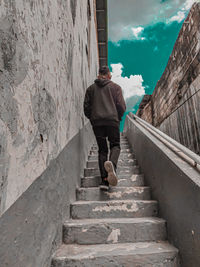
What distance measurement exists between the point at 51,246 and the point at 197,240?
39.9 inches

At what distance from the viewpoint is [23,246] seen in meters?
1.02

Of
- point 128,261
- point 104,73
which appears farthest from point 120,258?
point 104,73

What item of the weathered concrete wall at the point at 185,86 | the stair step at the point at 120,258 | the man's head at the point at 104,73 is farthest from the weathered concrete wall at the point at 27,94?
the weathered concrete wall at the point at 185,86

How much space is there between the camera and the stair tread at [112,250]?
4.81 ft

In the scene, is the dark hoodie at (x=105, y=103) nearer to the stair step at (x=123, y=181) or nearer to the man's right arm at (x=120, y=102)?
the man's right arm at (x=120, y=102)

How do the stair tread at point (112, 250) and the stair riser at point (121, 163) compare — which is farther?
the stair riser at point (121, 163)

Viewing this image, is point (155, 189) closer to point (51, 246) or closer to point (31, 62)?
point (51, 246)

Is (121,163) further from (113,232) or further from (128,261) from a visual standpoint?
(128,261)

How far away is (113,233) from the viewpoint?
1720 mm

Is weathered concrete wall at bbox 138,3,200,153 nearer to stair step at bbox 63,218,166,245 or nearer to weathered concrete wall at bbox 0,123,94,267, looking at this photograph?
stair step at bbox 63,218,166,245

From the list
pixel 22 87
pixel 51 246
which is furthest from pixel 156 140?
pixel 22 87

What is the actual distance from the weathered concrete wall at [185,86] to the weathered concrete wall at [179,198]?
4.08ft

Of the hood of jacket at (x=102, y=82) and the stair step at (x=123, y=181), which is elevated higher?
the hood of jacket at (x=102, y=82)

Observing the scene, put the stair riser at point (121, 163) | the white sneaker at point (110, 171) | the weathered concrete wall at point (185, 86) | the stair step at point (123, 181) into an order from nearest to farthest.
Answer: the white sneaker at point (110, 171) → the stair step at point (123, 181) → the weathered concrete wall at point (185, 86) → the stair riser at point (121, 163)
